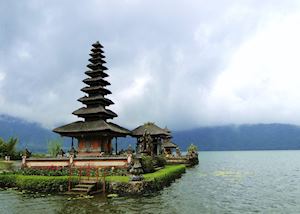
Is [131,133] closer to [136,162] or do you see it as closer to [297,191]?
[136,162]

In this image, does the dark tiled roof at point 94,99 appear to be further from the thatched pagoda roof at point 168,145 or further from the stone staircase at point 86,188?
the thatched pagoda roof at point 168,145

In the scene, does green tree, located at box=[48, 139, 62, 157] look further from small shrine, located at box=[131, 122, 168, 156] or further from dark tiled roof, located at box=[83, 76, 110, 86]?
dark tiled roof, located at box=[83, 76, 110, 86]

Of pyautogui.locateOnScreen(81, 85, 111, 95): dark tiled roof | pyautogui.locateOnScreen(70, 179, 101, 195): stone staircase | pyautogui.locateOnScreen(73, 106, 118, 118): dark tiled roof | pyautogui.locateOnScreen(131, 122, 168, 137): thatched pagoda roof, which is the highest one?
pyautogui.locateOnScreen(81, 85, 111, 95): dark tiled roof

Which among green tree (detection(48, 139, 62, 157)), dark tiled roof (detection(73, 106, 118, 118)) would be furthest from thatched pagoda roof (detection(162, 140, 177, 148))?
dark tiled roof (detection(73, 106, 118, 118))

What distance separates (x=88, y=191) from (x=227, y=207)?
1087cm

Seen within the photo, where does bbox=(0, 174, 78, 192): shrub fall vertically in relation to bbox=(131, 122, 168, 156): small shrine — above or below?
below

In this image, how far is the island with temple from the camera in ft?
84.5

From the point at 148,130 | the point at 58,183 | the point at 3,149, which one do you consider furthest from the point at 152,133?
the point at 3,149

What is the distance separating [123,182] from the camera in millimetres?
25344

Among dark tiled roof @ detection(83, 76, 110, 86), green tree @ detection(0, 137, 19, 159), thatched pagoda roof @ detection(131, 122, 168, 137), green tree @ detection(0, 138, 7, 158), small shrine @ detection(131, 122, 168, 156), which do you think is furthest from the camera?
green tree @ detection(0, 137, 19, 159)

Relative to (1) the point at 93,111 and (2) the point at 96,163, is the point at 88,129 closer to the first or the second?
(1) the point at 93,111

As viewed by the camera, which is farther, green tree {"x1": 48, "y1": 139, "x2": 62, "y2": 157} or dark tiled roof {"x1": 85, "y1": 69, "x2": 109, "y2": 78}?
green tree {"x1": 48, "y1": 139, "x2": 62, "y2": 157}

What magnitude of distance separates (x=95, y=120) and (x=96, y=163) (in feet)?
33.8

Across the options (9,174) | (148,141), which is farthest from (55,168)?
(148,141)
